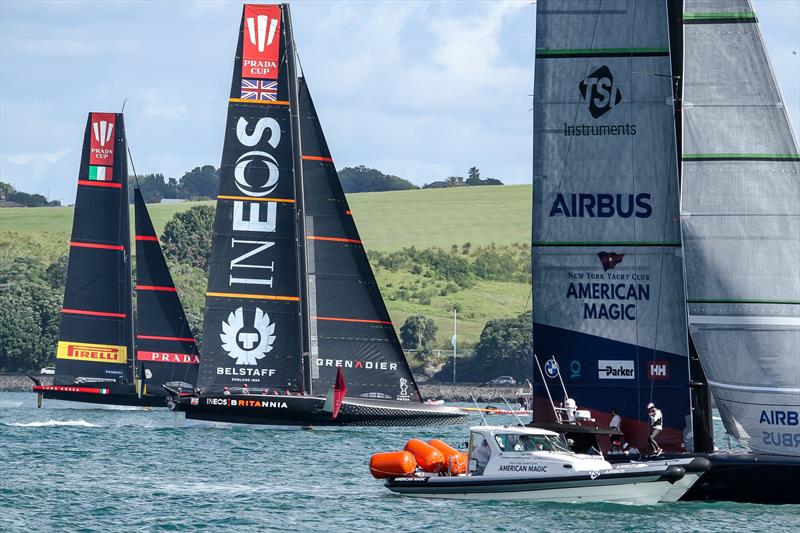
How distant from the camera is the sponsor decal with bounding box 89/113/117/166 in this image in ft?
198

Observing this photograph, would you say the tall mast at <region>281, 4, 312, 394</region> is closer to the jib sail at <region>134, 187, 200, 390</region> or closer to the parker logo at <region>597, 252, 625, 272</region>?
the jib sail at <region>134, 187, 200, 390</region>

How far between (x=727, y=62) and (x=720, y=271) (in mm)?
3486

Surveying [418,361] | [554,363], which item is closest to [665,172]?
[554,363]

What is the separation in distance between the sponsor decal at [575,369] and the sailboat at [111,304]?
33.7 metres

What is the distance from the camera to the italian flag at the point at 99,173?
6003cm

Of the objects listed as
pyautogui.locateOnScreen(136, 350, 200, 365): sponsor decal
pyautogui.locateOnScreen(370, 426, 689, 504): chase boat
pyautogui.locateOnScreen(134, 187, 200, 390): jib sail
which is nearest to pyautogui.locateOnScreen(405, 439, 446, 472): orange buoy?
pyautogui.locateOnScreen(370, 426, 689, 504): chase boat

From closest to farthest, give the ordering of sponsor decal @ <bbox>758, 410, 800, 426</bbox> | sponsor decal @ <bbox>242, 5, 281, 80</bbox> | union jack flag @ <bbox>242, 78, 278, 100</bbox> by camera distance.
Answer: sponsor decal @ <bbox>758, 410, 800, 426</bbox> < union jack flag @ <bbox>242, 78, 278, 100</bbox> < sponsor decal @ <bbox>242, 5, 281, 80</bbox>

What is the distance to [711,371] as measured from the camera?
26.0 m

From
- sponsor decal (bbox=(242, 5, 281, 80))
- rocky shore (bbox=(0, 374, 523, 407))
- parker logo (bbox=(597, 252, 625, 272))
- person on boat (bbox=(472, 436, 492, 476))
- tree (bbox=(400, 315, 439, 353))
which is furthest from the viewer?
tree (bbox=(400, 315, 439, 353))

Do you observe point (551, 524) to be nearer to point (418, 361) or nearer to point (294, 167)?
point (294, 167)

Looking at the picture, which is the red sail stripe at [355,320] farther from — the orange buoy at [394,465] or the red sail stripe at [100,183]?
the orange buoy at [394,465]

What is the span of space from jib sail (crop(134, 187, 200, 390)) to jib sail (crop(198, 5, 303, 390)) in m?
12.4

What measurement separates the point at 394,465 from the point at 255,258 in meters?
20.1

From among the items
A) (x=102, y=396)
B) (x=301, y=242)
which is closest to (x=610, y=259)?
(x=301, y=242)
